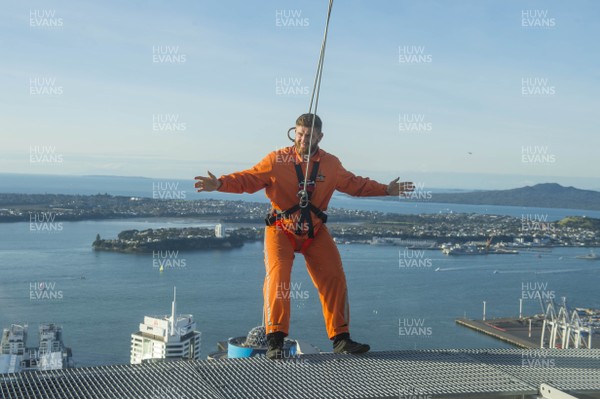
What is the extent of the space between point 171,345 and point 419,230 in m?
26.9

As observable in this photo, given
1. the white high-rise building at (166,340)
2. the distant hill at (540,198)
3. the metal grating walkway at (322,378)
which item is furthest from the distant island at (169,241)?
the distant hill at (540,198)

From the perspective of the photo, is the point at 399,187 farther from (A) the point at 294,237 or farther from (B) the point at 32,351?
(B) the point at 32,351

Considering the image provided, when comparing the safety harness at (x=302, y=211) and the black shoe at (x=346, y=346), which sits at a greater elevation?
the safety harness at (x=302, y=211)

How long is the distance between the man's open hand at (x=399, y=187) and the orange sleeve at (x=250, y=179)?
1.52 feet

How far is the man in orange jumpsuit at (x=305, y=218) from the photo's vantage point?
219cm

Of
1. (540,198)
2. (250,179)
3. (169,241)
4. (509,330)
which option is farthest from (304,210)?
(540,198)

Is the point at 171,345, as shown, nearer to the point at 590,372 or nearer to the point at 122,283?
the point at 122,283

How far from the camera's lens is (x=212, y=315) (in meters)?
15.3

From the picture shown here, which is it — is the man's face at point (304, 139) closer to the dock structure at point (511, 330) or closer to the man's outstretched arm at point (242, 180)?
the man's outstretched arm at point (242, 180)

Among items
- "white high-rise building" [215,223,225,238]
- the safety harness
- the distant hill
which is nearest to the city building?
the safety harness

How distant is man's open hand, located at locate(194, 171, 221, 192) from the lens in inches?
81.0

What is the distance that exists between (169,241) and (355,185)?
2522 centimetres

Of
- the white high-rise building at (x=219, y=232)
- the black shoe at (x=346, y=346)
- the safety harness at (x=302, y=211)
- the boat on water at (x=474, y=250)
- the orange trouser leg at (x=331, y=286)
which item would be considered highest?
the safety harness at (x=302, y=211)

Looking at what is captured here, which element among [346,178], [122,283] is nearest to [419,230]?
[122,283]
